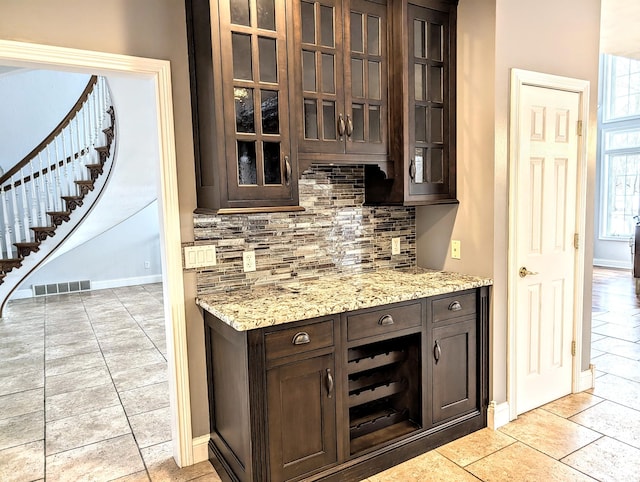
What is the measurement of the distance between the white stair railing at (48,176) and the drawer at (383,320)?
15.2 feet

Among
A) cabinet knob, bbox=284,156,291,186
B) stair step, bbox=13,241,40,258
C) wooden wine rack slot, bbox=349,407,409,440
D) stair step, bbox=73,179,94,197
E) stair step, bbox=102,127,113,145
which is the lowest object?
wooden wine rack slot, bbox=349,407,409,440

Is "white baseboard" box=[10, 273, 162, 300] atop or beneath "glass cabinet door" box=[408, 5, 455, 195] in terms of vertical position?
beneath

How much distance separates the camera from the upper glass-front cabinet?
2.35 meters

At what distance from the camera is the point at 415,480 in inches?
92.0

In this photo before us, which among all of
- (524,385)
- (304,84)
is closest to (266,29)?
(304,84)

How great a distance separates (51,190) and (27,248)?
81 cm

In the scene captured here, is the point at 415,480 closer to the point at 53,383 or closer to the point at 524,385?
the point at 524,385

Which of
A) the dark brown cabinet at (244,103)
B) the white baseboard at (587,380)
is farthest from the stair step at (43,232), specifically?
the white baseboard at (587,380)

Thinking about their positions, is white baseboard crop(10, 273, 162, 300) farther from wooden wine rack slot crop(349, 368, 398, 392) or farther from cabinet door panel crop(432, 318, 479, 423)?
cabinet door panel crop(432, 318, 479, 423)

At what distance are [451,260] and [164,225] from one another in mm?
1800

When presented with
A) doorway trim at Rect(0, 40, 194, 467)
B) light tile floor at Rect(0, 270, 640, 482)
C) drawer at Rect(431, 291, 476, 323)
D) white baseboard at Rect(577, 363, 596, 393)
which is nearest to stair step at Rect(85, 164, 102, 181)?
light tile floor at Rect(0, 270, 640, 482)

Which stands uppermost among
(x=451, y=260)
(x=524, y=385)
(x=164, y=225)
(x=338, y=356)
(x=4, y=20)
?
(x=4, y=20)

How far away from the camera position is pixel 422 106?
8.86 feet

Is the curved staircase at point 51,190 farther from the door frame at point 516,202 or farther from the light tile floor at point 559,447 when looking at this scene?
the light tile floor at point 559,447
